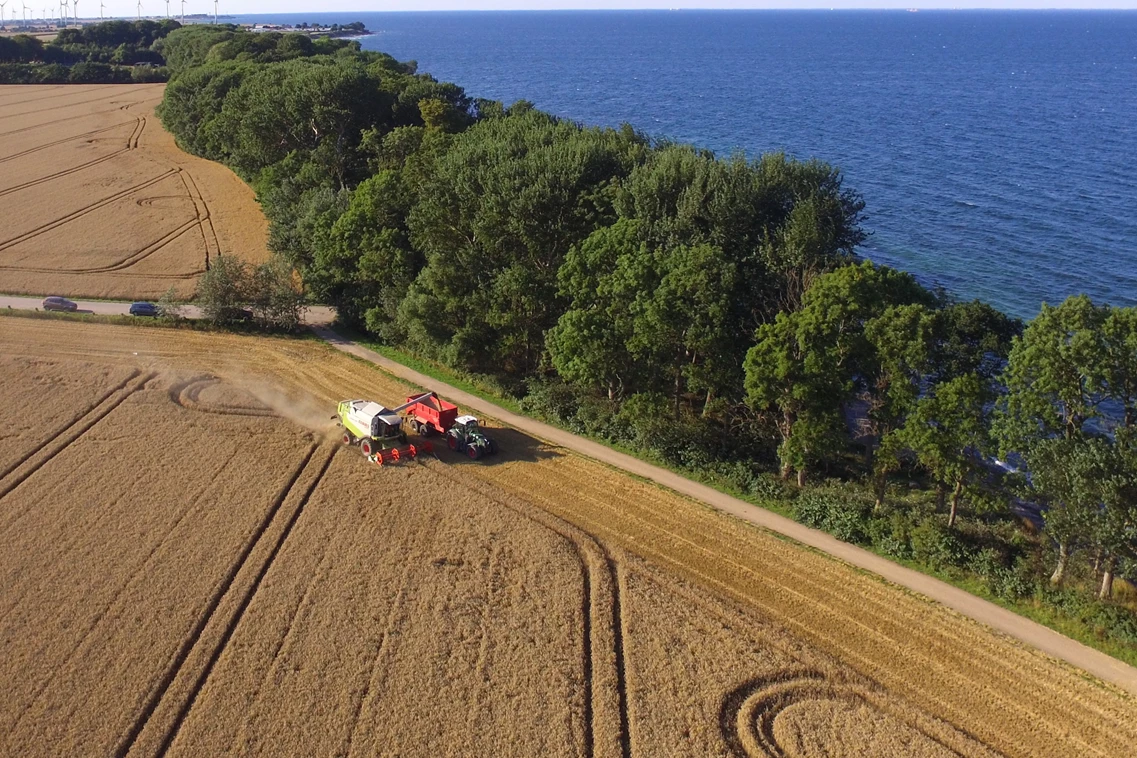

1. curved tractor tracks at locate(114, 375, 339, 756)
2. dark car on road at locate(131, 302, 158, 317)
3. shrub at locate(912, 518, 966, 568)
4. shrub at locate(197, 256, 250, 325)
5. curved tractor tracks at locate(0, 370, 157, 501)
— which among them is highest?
shrub at locate(197, 256, 250, 325)

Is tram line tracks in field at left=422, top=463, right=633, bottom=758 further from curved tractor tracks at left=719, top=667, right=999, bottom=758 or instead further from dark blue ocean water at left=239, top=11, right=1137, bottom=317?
dark blue ocean water at left=239, top=11, right=1137, bottom=317

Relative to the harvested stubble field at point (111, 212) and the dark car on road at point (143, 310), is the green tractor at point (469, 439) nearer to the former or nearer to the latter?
the dark car on road at point (143, 310)

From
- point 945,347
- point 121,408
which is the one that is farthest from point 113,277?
point 945,347

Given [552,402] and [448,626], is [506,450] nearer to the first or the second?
[552,402]

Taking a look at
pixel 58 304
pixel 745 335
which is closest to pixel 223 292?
pixel 58 304

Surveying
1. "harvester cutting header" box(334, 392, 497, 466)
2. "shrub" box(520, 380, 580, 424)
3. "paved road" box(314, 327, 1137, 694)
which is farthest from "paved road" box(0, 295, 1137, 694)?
"harvester cutting header" box(334, 392, 497, 466)

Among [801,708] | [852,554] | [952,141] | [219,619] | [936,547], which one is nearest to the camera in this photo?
[801,708]
